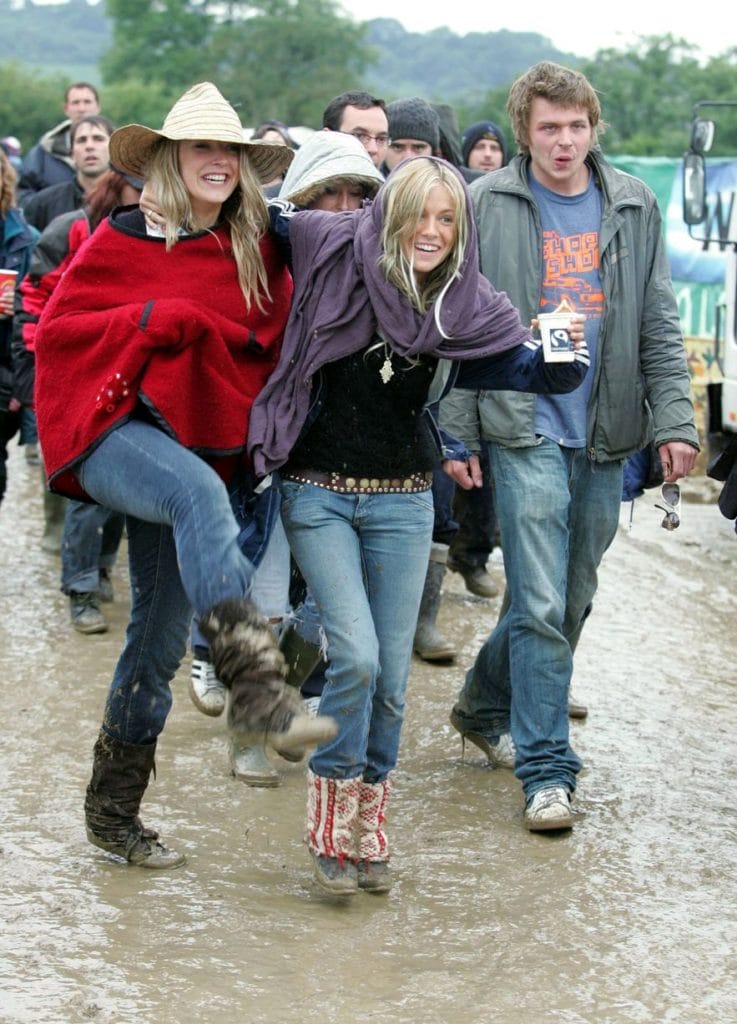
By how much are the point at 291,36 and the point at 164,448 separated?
9698 cm

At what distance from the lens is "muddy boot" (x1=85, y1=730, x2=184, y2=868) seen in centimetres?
461

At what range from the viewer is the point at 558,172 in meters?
5.33

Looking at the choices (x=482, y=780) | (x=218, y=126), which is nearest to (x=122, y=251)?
(x=218, y=126)

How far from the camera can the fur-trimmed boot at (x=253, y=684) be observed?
3.86m

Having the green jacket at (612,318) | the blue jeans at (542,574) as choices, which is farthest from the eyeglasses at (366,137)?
the blue jeans at (542,574)

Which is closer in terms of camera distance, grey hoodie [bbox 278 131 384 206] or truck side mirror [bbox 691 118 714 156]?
grey hoodie [bbox 278 131 384 206]

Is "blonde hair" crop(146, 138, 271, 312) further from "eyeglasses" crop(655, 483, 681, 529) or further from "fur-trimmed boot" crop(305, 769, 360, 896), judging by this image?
"eyeglasses" crop(655, 483, 681, 529)

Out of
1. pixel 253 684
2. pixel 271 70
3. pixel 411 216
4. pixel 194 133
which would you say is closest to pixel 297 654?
pixel 253 684

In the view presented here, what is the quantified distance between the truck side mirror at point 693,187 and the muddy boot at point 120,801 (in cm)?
629

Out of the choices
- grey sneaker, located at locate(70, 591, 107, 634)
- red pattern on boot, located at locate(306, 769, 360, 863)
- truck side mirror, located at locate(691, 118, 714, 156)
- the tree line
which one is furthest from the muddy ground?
the tree line

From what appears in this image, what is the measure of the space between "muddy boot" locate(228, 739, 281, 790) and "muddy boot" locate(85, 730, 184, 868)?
80cm

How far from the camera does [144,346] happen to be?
415 centimetres

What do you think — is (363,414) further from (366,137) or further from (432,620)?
(432,620)

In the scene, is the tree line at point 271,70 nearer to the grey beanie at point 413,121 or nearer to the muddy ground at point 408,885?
the grey beanie at point 413,121
